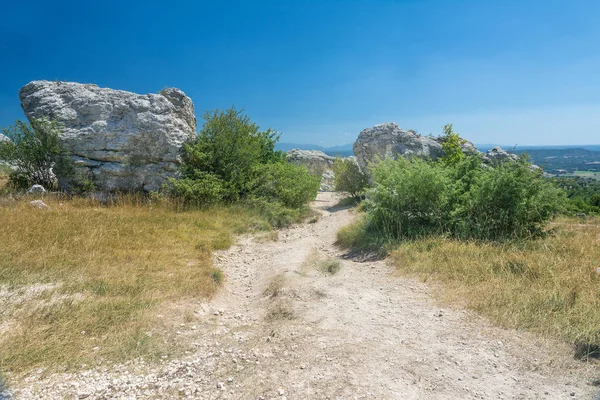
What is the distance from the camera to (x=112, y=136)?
13406 millimetres

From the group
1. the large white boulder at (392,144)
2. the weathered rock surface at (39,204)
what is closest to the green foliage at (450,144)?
the large white boulder at (392,144)

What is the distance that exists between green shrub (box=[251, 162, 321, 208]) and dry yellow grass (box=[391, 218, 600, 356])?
667cm

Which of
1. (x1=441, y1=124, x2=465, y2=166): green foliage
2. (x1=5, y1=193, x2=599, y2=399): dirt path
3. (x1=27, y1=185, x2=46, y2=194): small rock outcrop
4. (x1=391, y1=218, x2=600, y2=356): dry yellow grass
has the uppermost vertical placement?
(x1=441, y1=124, x2=465, y2=166): green foliage

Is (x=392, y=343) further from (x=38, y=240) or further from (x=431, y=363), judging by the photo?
(x=38, y=240)

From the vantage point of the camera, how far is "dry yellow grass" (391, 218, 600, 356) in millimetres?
4223

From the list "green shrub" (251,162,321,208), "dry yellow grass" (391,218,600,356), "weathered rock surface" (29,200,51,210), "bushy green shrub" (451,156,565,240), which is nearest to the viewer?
"dry yellow grass" (391,218,600,356)

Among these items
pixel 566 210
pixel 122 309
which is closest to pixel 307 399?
pixel 122 309

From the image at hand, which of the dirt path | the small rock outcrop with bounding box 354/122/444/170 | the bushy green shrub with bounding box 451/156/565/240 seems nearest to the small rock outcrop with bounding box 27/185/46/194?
the dirt path

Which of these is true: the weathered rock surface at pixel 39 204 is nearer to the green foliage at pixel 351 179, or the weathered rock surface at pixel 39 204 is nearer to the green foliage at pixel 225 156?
the green foliage at pixel 225 156

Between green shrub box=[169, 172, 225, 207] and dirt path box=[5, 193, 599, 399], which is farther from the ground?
green shrub box=[169, 172, 225, 207]

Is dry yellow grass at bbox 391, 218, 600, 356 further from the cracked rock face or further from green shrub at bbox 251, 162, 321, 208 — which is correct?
the cracked rock face

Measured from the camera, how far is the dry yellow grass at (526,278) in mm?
4223

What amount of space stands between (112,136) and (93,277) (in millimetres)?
9438

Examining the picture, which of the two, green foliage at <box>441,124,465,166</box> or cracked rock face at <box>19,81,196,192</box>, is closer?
cracked rock face at <box>19,81,196,192</box>
